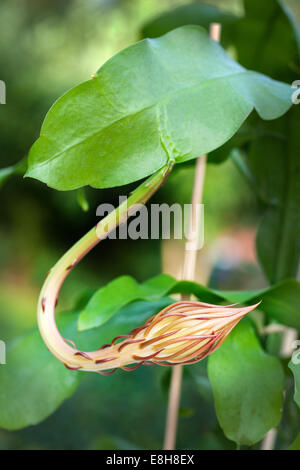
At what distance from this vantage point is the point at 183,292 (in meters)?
Answer: 0.55

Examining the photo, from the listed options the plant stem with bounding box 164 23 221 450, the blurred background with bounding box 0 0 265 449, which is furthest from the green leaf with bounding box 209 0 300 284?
the blurred background with bounding box 0 0 265 449

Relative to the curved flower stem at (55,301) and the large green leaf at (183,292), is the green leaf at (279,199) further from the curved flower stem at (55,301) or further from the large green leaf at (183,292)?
the curved flower stem at (55,301)

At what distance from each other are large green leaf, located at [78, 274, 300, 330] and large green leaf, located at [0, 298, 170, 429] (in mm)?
47

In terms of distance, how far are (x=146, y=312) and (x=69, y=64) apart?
1742 millimetres

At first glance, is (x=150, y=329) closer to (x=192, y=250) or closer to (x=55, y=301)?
(x=55, y=301)

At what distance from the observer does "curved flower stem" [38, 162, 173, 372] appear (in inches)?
16.8

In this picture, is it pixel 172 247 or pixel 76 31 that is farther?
pixel 172 247

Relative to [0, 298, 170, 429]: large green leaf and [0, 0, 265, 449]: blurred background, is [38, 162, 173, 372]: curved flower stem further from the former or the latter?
[0, 0, 265, 449]: blurred background

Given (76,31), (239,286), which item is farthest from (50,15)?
(239,286)

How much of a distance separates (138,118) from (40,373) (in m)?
0.30

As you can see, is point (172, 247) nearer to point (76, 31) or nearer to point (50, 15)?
point (76, 31)

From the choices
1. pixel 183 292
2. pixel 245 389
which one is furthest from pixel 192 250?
pixel 245 389

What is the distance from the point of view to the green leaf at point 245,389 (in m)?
0.49
